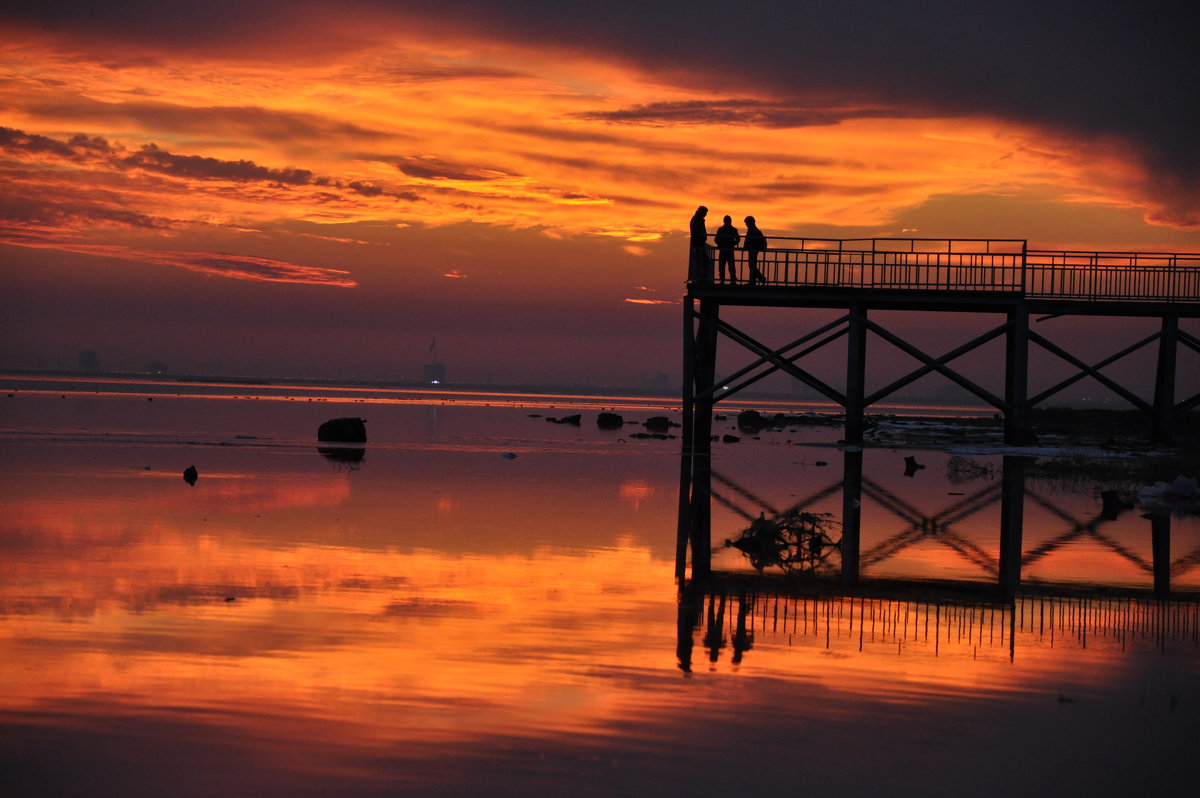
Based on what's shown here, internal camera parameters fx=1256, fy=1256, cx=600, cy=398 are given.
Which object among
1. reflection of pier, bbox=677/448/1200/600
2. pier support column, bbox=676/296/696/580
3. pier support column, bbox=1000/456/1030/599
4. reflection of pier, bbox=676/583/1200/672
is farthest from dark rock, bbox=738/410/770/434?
reflection of pier, bbox=676/583/1200/672

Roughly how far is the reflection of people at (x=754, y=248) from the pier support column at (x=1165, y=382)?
14203 millimetres

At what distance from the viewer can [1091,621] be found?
12.2m

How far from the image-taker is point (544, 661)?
959cm

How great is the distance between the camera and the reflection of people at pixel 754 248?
129 feet

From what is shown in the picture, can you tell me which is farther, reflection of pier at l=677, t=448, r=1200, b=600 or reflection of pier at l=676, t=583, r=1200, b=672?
reflection of pier at l=677, t=448, r=1200, b=600

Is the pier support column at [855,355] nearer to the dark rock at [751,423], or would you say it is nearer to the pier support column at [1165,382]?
the pier support column at [1165,382]

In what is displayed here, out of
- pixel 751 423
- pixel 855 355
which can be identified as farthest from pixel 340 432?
pixel 751 423

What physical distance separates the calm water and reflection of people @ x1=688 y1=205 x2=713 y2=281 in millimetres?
19228

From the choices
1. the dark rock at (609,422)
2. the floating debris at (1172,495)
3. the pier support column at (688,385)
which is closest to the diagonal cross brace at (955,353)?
the pier support column at (688,385)

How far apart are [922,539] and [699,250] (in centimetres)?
2186

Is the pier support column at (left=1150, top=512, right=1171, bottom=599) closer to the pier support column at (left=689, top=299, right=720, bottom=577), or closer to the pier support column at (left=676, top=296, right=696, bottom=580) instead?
the pier support column at (left=676, top=296, right=696, bottom=580)

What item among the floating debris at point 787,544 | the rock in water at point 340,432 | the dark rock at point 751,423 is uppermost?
the dark rock at point 751,423

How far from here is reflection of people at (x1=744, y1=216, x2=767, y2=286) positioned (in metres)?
39.2

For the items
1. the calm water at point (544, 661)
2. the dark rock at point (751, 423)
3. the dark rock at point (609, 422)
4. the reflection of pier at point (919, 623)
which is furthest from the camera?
the dark rock at point (751, 423)
